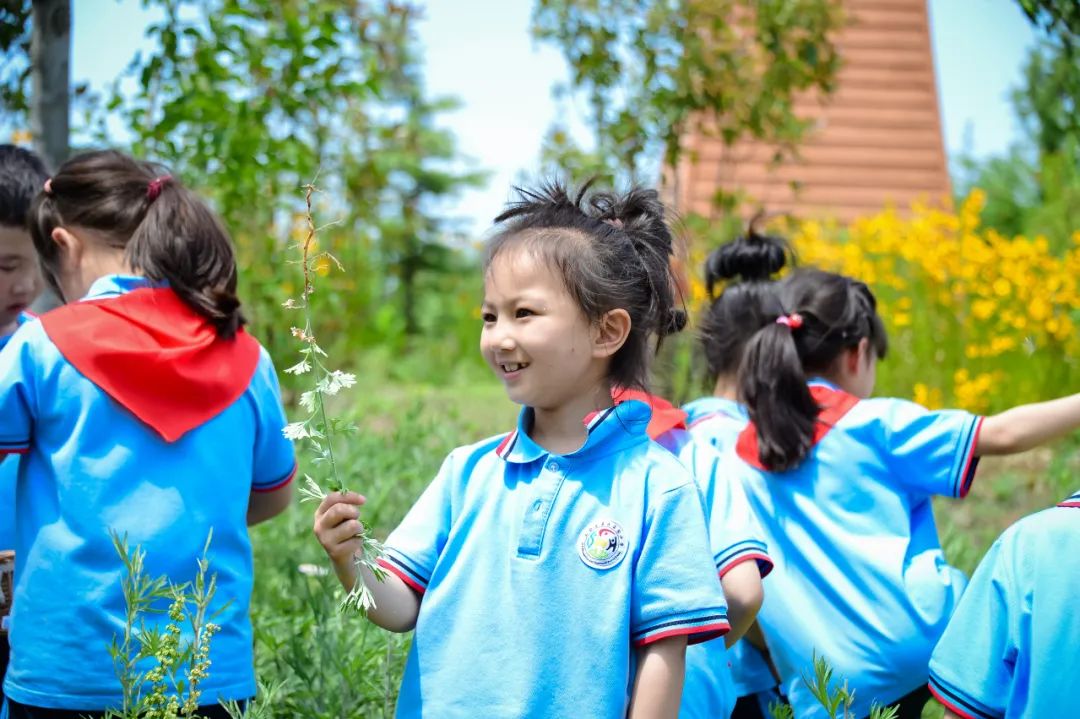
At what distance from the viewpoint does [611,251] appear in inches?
77.9

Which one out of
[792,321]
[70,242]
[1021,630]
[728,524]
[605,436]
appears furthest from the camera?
[792,321]

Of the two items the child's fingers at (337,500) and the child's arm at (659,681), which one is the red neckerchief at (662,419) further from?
the child's fingers at (337,500)

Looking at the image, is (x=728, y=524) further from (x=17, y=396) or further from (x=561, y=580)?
(x=17, y=396)

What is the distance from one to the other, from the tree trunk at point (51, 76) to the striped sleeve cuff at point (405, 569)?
254 centimetres

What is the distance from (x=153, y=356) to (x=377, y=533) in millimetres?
1719

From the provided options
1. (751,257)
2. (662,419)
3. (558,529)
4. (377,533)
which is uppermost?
(751,257)

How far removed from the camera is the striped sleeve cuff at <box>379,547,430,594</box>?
189 cm

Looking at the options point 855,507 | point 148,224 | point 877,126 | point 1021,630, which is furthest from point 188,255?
point 877,126

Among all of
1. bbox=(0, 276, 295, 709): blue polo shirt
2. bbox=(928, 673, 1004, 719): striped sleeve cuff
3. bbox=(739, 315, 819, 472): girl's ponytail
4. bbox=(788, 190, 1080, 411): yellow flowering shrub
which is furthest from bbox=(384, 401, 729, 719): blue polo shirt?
bbox=(788, 190, 1080, 411): yellow flowering shrub

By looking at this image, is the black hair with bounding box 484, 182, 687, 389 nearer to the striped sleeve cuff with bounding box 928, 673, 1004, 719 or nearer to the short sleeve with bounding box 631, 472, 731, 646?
the short sleeve with bounding box 631, 472, 731, 646

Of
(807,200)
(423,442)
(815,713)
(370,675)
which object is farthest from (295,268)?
(807,200)

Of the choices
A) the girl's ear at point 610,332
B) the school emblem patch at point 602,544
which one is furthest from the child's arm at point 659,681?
the girl's ear at point 610,332

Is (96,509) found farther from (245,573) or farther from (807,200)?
(807,200)

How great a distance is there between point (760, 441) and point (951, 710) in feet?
3.74
